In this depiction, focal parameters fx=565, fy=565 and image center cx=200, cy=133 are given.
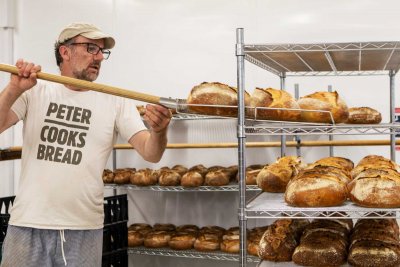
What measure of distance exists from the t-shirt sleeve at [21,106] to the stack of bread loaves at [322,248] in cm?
128

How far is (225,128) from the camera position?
14.6 feet

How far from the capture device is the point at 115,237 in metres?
4.02

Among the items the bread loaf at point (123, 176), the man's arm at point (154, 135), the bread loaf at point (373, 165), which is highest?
the man's arm at point (154, 135)

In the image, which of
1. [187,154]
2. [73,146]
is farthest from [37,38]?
[73,146]

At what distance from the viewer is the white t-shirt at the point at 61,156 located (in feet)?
7.77

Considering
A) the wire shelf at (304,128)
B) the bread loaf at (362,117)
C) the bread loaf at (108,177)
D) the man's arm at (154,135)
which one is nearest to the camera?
the wire shelf at (304,128)

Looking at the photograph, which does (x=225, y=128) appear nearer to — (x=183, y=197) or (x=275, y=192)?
(x=183, y=197)

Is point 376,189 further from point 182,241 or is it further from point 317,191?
point 182,241

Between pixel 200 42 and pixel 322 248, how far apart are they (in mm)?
2637

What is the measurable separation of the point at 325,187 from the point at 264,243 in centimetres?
43

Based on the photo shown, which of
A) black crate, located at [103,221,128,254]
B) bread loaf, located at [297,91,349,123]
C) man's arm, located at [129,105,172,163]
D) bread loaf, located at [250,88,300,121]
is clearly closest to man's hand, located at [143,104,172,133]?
man's arm, located at [129,105,172,163]

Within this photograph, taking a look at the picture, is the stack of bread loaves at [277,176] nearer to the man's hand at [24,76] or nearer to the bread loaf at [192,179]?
the man's hand at [24,76]

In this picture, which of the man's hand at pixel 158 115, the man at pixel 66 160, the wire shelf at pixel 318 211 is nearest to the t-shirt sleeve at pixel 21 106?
the man at pixel 66 160

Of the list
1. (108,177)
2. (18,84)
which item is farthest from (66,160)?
(108,177)
